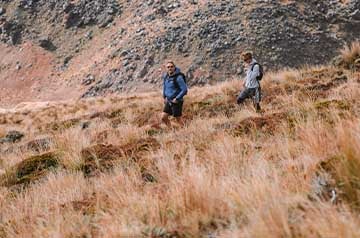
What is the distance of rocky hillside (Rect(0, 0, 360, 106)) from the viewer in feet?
133

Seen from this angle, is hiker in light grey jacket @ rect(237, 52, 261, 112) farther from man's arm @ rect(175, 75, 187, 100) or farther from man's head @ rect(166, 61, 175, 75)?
man's head @ rect(166, 61, 175, 75)

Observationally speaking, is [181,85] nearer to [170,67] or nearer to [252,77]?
[170,67]

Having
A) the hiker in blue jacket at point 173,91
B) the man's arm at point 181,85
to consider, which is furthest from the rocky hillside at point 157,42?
the man's arm at point 181,85

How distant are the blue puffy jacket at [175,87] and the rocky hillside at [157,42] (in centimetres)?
2545

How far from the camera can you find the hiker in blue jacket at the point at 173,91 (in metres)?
12.9

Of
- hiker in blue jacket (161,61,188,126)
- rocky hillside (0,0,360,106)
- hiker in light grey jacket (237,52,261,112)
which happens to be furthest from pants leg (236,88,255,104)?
rocky hillside (0,0,360,106)

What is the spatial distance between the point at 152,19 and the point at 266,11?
30.4ft

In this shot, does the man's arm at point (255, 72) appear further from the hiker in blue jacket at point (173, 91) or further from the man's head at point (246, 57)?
the hiker in blue jacket at point (173, 91)

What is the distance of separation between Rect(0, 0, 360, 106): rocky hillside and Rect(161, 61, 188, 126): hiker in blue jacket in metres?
25.3

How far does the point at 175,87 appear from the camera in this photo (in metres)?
13.1

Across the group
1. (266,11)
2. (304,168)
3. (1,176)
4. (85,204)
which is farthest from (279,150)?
(266,11)

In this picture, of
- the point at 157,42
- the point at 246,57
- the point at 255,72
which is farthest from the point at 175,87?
the point at 157,42

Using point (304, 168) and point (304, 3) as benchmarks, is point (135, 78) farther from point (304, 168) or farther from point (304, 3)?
point (304, 168)

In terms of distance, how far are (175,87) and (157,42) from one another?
30.0 m
